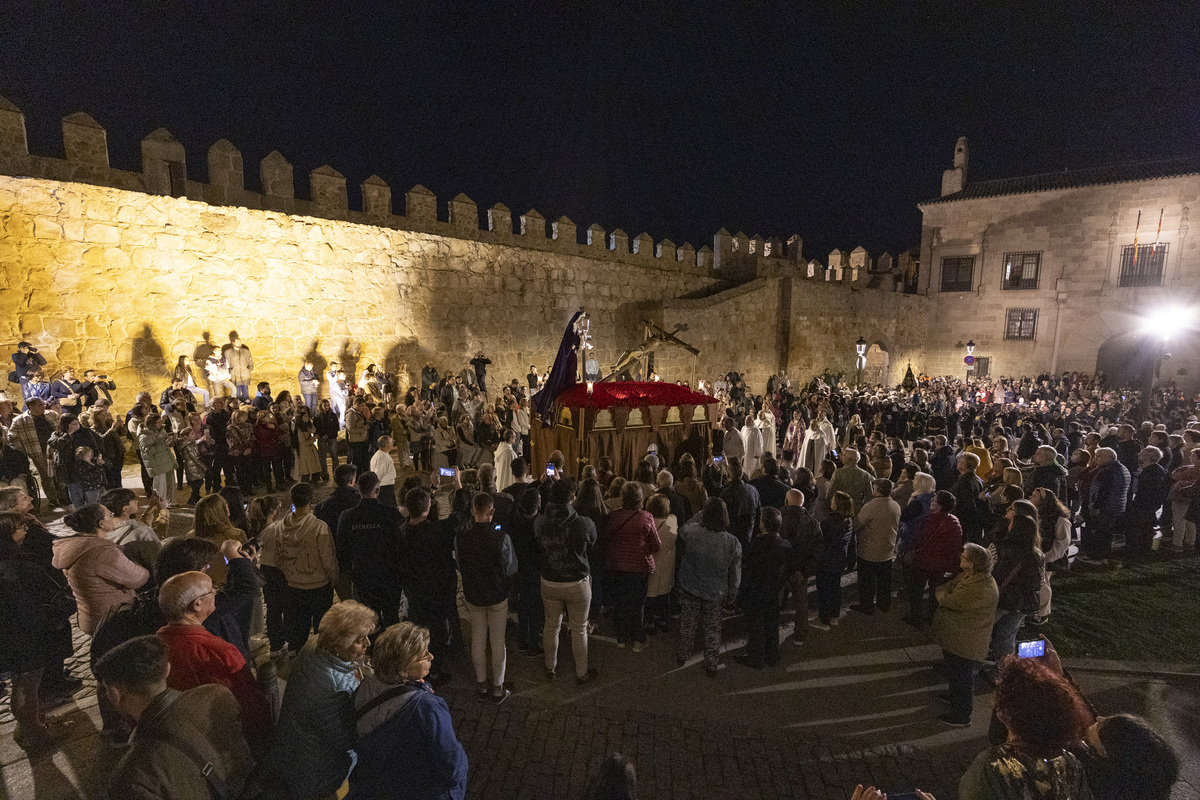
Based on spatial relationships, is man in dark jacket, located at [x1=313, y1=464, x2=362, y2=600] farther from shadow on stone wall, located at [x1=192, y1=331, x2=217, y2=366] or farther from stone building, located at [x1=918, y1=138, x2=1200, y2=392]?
stone building, located at [x1=918, y1=138, x2=1200, y2=392]

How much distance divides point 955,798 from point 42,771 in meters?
5.65

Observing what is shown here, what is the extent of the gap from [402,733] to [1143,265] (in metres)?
32.7

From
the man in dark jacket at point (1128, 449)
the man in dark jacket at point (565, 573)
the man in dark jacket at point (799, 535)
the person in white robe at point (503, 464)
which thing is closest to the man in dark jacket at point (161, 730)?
the man in dark jacket at point (565, 573)

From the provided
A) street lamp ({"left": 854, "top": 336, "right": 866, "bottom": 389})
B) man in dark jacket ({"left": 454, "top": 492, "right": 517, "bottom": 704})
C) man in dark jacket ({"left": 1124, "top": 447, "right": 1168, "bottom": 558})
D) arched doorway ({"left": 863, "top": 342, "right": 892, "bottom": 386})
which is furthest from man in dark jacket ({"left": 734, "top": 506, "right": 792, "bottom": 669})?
arched doorway ({"left": 863, "top": 342, "right": 892, "bottom": 386})

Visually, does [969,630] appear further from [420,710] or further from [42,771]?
[42,771]

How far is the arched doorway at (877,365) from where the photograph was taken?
27.4 meters

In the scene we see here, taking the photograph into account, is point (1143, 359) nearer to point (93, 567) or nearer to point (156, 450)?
point (93, 567)

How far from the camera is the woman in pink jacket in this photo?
131 inches

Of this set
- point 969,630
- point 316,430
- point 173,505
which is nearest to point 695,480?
point 969,630

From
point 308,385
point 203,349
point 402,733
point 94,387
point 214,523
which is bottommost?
point 402,733

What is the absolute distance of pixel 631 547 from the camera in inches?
179

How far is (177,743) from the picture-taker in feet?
6.16

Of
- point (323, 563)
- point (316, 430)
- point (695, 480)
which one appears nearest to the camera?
point (323, 563)

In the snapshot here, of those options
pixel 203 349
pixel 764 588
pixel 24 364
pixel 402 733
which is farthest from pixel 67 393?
pixel 764 588
